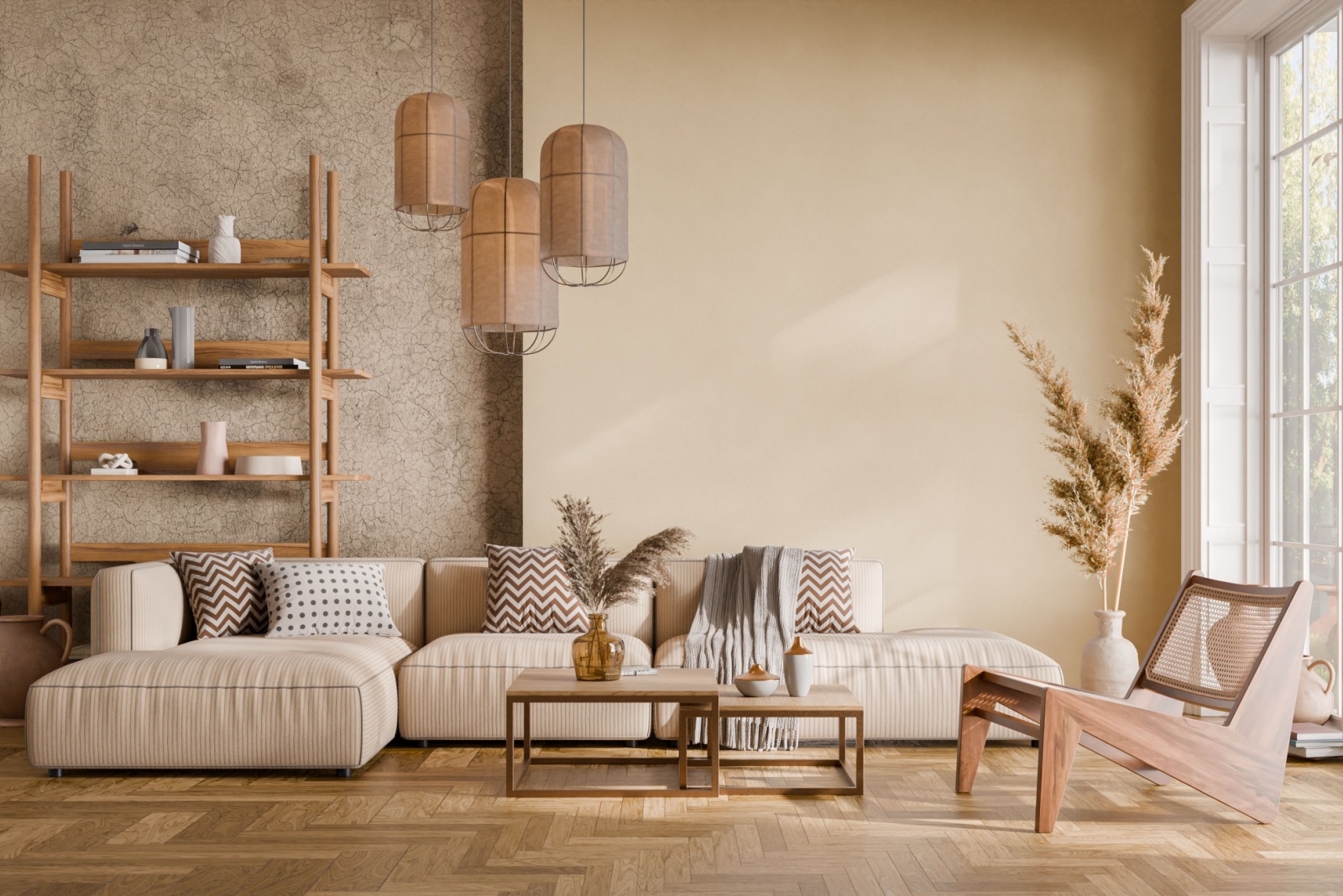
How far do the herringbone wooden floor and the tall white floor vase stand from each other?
73 cm

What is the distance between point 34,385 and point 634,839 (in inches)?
139

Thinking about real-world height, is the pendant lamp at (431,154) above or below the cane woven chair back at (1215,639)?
above

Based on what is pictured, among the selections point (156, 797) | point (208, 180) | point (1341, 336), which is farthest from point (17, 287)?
point (1341, 336)

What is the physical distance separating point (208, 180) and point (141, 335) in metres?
0.79

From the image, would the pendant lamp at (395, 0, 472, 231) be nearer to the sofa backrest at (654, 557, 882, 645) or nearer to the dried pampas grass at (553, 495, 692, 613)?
the dried pampas grass at (553, 495, 692, 613)

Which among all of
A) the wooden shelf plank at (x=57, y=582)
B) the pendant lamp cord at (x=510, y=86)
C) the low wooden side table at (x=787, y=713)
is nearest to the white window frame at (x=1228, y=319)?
the low wooden side table at (x=787, y=713)

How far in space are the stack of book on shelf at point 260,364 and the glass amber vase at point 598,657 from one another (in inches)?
87.1

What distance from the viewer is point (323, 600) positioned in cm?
445

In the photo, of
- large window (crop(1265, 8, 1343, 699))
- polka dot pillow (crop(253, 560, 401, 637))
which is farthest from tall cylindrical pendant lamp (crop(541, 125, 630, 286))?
large window (crop(1265, 8, 1343, 699))

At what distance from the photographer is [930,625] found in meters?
5.04

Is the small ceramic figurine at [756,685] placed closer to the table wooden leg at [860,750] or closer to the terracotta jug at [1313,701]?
the table wooden leg at [860,750]

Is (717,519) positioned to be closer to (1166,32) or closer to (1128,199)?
(1128,199)

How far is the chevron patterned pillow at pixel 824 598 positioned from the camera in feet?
14.8

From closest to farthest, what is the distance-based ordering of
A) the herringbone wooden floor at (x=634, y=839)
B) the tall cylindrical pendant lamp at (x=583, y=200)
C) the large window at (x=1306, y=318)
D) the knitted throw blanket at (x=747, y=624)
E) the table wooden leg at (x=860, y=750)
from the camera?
the herringbone wooden floor at (x=634, y=839) < the tall cylindrical pendant lamp at (x=583, y=200) < the table wooden leg at (x=860, y=750) < the knitted throw blanket at (x=747, y=624) < the large window at (x=1306, y=318)
